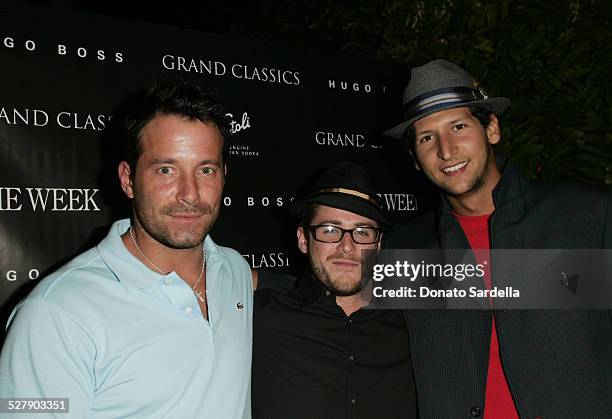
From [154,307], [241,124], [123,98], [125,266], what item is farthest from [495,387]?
[123,98]

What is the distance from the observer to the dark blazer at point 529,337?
2.31 m

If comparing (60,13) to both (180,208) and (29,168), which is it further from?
(180,208)

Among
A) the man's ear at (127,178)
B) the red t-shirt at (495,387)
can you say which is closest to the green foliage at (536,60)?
the red t-shirt at (495,387)

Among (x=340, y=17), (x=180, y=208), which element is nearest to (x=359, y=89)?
(x=340, y=17)

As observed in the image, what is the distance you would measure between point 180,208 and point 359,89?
86.4 inches

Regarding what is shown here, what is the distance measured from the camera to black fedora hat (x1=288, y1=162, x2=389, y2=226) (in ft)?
9.25

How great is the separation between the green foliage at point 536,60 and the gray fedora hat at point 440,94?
853mm

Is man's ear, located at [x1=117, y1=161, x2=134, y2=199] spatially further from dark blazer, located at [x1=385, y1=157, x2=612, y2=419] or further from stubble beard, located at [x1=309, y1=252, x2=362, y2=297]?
dark blazer, located at [x1=385, y1=157, x2=612, y2=419]

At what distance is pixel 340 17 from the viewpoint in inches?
185

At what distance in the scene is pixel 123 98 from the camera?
10.3 ft

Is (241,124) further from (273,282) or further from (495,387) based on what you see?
(495,387)

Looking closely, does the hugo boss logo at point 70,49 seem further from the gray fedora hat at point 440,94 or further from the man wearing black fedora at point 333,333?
the gray fedora hat at point 440,94

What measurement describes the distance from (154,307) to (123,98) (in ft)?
5.03

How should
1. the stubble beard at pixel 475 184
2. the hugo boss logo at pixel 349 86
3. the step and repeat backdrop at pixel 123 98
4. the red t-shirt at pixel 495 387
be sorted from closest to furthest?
the red t-shirt at pixel 495 387
the stubble beard at pixel 475 184
the step and repeat backdrop at pixel 123 98
the hugo boss logo at pixel 349 86
